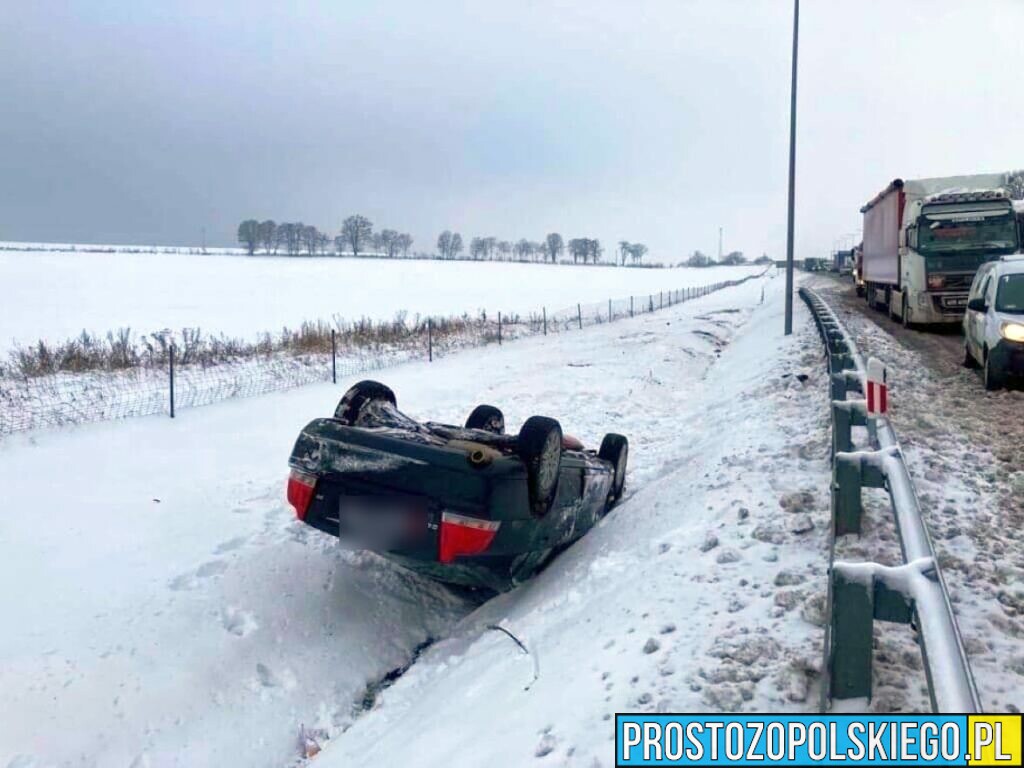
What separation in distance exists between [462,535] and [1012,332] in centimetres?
815

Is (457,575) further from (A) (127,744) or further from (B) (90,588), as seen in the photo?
(B) (90,588)

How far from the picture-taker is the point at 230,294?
4956 cm

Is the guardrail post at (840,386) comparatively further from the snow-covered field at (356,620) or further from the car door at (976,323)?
the car door at (976,323)

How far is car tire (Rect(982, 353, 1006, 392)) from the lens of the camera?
31.0 feet

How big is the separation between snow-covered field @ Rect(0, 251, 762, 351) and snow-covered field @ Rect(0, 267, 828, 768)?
18.6 metres

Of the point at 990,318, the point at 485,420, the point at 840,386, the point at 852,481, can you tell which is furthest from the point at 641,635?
the point at 990,318

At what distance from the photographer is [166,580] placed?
5.44 metres

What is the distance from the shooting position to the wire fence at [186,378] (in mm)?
10758

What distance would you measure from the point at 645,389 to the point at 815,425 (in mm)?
5587

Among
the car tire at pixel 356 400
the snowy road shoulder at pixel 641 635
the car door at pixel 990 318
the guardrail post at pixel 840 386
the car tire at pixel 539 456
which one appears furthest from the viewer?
the car door at pixel 990 318

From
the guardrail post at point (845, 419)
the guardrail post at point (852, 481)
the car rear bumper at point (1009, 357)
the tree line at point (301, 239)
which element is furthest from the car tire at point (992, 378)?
the tree line at point (301, 239)

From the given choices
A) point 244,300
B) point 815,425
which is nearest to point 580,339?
point 815,425

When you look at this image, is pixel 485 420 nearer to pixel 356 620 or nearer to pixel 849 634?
pixel 356 620

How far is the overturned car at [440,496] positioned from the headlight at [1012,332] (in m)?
6.91
